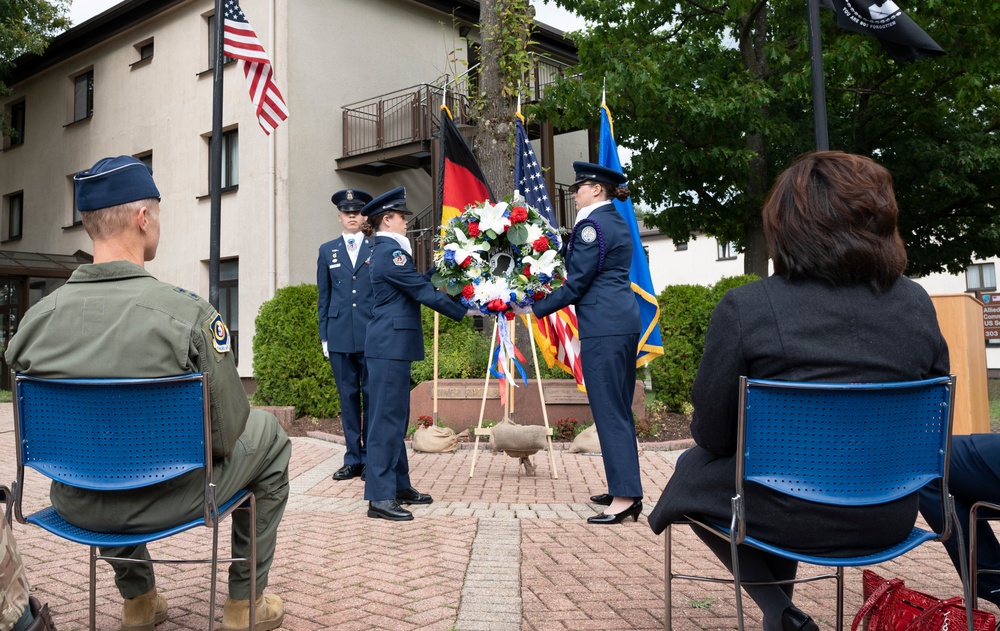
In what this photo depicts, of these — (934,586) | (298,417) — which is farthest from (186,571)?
(298,417)

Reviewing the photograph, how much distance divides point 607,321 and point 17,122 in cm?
2680

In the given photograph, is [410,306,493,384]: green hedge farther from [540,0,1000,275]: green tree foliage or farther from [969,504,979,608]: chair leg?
[969,504,979,608]: chair leg

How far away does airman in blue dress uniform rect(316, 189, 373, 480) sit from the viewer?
7.41m

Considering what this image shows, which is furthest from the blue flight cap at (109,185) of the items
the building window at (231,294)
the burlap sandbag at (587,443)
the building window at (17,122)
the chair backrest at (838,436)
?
the building window at (17,122)

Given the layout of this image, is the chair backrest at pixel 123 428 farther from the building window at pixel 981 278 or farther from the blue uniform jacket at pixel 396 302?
the building window at pixel 981 278

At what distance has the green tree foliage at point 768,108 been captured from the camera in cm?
1552

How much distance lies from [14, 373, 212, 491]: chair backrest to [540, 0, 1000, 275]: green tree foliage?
545 inches

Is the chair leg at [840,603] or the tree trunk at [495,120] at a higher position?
the tree trunk at [495,120]

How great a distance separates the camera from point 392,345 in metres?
5.86

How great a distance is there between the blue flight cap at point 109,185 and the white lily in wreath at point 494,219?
3.32 m

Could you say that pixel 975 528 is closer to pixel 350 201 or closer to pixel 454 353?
pixel 350 201

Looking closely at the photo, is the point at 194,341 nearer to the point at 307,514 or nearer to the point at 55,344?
the point at 55,344

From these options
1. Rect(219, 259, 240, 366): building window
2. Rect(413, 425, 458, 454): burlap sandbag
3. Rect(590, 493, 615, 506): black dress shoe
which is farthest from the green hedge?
Rect(219, 259, 240, 366): building window

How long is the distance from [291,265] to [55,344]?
1558 cm
